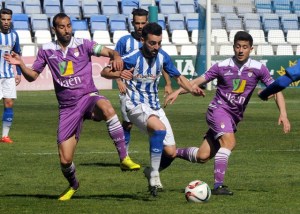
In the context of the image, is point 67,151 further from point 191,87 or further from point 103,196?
point 191,87

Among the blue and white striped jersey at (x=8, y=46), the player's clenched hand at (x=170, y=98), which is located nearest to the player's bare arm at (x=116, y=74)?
the player's clenched hand at (x=170, y=98)

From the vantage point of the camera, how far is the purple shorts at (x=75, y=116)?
35.9 feet

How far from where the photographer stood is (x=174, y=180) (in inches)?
493

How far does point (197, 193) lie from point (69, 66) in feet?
7.18

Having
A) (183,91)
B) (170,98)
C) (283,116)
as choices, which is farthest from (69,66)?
(283,116)

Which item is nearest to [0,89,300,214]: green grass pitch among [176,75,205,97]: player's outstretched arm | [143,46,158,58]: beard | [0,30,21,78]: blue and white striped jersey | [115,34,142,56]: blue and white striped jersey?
[176,75,205,97]: player's outstretched arm

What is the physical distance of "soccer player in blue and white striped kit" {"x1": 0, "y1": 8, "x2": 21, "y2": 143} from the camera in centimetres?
1841

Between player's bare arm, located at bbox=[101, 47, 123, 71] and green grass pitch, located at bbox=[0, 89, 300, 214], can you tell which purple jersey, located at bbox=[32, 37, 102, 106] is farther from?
green grass pitch, located at bbox=[0, 89, 300, 214]

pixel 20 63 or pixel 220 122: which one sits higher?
pixel 20 63

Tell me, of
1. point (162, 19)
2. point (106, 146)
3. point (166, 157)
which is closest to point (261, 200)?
point (166, 157)

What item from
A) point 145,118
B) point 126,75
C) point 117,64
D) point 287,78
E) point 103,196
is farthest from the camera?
point 145,118

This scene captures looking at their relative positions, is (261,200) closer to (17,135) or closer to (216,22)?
(17,135)

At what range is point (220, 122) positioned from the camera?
11.4 meters

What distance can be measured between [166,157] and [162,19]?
28808 mm
